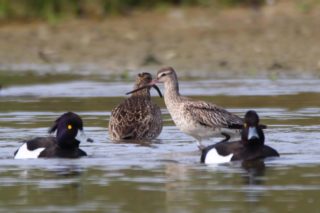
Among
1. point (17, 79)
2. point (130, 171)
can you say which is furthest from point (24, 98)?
point (130, 171)

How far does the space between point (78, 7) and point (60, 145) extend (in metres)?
16.1

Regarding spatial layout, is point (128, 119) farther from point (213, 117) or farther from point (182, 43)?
point (182, 43)

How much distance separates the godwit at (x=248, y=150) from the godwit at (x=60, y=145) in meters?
1.54

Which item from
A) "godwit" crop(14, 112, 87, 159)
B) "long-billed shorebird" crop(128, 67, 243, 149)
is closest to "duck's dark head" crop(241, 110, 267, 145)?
"long-billed shorebird" crop(128, 67, 243, 149)

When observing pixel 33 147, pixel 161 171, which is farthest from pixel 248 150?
pixel 33 147

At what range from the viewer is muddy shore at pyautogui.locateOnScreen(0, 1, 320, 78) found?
25703mm

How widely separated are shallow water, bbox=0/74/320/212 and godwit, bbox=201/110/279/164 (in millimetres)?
141

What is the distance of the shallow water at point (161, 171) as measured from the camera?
1173 cm

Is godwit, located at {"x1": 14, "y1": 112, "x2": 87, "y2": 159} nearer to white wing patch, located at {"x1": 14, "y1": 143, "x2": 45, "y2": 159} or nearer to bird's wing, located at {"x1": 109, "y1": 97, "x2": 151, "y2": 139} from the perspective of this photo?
white wing patch, located at {"x1": 14, "y1": 143, "x2": 45, "y2": 159}

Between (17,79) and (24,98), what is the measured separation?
3.06 metres

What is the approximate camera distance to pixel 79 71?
2616 centimetres

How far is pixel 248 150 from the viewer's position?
14.4 metres

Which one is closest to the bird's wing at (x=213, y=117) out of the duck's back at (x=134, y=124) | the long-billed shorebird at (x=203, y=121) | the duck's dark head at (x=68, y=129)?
the long-billed shorebird at (x=203, y=121)

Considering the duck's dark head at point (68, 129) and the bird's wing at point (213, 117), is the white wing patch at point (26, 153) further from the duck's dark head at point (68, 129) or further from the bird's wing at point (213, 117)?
the bird's wing at point (213, 117)
